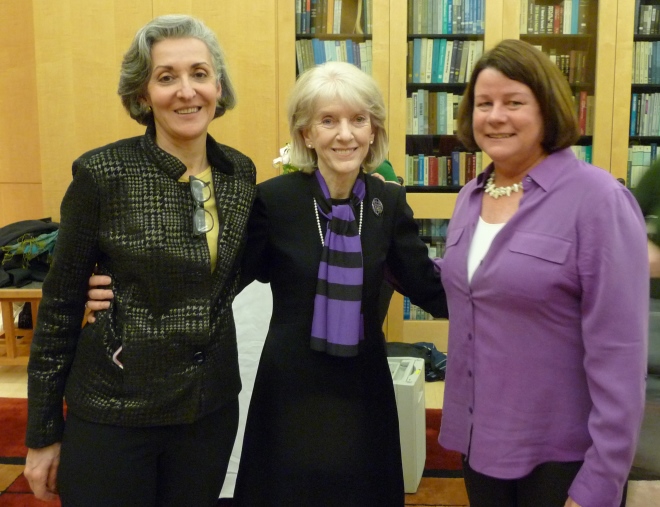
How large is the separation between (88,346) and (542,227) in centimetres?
91

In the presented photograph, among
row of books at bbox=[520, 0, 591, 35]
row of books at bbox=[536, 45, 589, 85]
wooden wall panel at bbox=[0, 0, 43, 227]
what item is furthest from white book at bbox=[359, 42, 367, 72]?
wooden wall panel at bbox=[0, 0, 43, 227]

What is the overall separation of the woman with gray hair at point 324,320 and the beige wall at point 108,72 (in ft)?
8.37

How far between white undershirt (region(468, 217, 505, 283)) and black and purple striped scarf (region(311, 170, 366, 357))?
11.8 inches

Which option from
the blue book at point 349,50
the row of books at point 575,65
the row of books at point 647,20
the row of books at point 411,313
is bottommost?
the row of books at point 411,313

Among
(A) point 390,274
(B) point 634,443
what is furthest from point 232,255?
(B) point 634,443

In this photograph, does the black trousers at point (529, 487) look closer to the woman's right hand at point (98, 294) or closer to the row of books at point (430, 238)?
the woman's right hand at point (98, 294)

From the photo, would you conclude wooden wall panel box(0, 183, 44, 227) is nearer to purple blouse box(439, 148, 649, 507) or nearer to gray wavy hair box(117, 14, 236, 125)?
gray wavy hair box(117, 14, 236, 125)

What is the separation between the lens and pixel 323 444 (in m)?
1.56

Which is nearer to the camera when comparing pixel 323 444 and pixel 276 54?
pixel 323 444

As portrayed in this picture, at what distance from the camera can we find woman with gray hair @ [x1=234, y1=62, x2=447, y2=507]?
1.54m

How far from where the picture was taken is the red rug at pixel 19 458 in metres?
2.50

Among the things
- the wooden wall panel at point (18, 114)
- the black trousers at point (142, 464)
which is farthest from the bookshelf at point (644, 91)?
the wooden wall panel at point (18, 114)

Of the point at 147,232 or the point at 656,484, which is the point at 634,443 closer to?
the point at 656,484

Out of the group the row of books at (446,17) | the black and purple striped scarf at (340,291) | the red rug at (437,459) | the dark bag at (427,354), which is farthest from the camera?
the row of books at (446,17)
